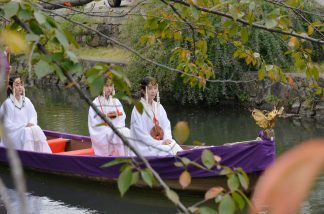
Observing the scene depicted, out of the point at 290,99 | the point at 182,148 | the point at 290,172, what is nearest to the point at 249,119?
the point at 290,99

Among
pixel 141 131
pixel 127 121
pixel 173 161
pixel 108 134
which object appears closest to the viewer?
pixel 173 161

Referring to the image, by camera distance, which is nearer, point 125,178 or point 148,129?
point 125,178

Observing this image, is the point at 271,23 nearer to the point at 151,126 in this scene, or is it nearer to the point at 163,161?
the point at 163,161

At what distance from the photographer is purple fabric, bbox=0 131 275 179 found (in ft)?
21.8

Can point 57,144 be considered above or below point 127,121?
above

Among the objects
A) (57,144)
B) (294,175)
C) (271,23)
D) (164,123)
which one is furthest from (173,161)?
(294,175)

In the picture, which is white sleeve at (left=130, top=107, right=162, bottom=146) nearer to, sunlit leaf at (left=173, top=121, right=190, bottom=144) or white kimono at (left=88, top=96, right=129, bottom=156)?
white kimono at (left=88, top=96, right=129, bottom=156)

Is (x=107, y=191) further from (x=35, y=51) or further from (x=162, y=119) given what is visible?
(x=35, y=51)

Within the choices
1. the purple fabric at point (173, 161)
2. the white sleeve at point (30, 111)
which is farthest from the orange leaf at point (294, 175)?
the white sleeve at point (30, 111)

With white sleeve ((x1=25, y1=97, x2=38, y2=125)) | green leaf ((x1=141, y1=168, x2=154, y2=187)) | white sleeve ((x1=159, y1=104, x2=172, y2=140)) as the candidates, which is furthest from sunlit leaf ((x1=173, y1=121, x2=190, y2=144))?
white sleeve ((x1=25, y1=97, x2=38, y2=125))

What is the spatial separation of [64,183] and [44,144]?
77cm

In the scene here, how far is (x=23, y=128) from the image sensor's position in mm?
8539

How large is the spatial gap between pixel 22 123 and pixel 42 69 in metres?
7.27

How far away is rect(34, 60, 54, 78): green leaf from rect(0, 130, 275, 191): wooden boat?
439 centimetres
